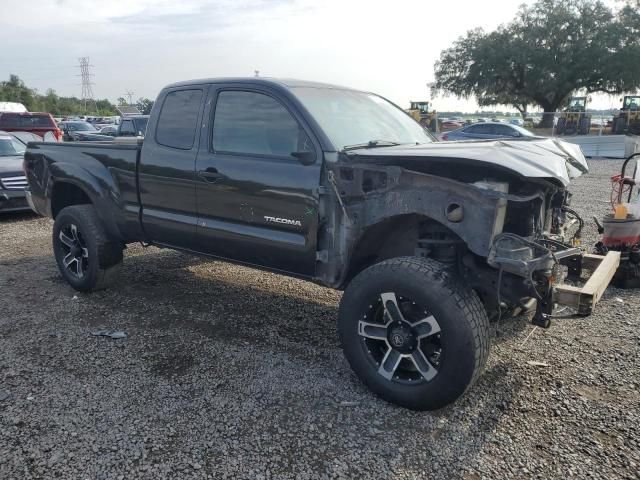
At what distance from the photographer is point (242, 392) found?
11.1 feet

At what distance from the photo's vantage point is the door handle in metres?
4.03

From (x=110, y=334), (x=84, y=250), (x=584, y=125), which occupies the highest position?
(x=584, y=125)

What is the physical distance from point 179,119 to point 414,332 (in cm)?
267

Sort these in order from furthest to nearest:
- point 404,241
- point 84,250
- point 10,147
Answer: point 10,147 < point 84,250 < point 404,241

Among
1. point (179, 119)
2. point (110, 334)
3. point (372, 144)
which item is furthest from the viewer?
point (179, 119)

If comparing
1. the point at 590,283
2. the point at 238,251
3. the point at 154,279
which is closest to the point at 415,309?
the point at 590,283

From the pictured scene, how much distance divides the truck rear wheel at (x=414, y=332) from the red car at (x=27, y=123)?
16.0m

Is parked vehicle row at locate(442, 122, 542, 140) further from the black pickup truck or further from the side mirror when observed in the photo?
the side mirror

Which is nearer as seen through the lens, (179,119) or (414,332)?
(414,332)

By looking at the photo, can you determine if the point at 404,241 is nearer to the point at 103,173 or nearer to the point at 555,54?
the point at 103,173

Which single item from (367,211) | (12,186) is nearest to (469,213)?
(367,211)

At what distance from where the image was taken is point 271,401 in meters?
3.28

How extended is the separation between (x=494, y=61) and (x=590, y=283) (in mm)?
39319

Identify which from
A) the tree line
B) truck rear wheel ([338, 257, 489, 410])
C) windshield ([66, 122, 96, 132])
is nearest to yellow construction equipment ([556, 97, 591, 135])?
windshield ([66, 122, 96, 132])
